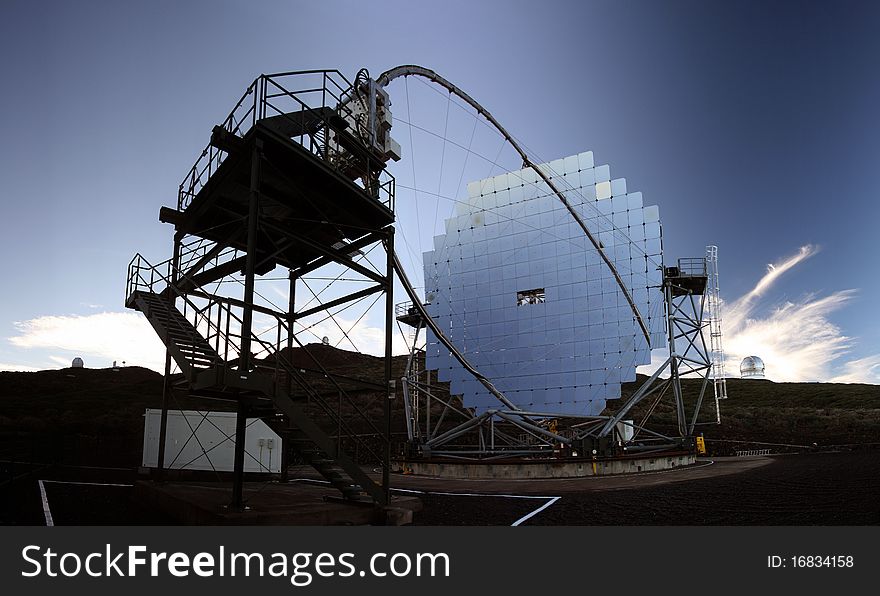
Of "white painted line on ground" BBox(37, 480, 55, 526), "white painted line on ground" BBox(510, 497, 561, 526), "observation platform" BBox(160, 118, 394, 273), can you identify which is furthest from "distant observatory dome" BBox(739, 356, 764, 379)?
"white painted line on ground" BBox(37, 480, 55, 526)

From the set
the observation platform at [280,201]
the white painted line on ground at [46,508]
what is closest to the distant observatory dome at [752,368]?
the observation platform at [280,201]

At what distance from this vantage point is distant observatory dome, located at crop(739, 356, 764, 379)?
6806 centimetres

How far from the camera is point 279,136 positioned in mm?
12070

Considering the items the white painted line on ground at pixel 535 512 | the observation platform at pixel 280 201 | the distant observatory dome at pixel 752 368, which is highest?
the observation platform at pixel 280 201

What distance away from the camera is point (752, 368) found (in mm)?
68812

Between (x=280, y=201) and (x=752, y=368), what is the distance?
69064mm

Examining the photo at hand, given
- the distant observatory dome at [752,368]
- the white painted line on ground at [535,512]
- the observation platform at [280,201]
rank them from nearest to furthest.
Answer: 1. the white painted line on ground at [535,512]
2. the observation platform at [280,201]
3. the distant observatory dome at [752,368]

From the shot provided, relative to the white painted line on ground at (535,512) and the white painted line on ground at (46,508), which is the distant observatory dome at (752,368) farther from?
the white painted line on ground at (46,508)

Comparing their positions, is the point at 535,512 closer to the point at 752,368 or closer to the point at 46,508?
the point at 46,508

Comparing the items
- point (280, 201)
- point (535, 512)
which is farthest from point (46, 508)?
point (535, 512)

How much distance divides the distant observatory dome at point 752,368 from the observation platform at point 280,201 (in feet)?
215

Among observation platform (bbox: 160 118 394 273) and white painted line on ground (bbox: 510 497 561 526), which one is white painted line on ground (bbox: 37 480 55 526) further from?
white painted line on ground (bbox: 510 497 561 526)

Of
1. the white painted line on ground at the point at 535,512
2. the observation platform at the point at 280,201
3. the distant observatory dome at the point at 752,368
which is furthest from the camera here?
the distant observatory dome at the point at 752,368

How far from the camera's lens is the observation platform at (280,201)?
12.4 metres
